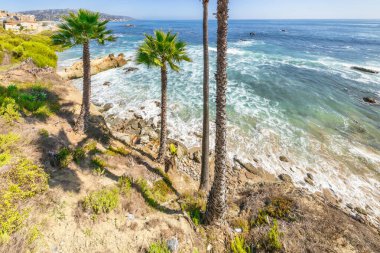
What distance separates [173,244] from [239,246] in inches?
88.1

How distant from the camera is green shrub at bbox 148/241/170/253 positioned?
6.86 metres

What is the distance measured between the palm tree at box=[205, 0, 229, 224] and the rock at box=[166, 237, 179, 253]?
6.05 ft

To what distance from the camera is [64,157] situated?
33.9 feet

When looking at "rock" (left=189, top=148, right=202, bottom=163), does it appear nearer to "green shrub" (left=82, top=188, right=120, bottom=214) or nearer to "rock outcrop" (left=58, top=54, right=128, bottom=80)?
"green shrub" (left=82, top=188, right=120, bottom=214)

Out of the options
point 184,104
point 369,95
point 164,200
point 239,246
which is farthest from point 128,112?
point 369,95

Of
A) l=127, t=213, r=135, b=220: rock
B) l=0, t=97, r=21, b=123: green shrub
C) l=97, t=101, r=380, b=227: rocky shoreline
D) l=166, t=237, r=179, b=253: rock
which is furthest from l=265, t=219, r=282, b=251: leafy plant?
l=0, t=97, r=21, b=123: green shrub

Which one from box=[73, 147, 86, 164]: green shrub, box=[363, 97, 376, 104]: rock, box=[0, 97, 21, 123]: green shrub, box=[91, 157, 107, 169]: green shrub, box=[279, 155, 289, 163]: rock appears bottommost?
box=[279, 155, 289, 163]: rock

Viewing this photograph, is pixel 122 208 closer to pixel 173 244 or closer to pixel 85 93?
pixel 173 244

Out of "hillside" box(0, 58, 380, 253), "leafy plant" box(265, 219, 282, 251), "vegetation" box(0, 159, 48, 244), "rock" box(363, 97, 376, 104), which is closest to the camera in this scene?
"vegetation" box(0, 159, 48, 244)

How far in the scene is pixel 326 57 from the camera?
1939 inches

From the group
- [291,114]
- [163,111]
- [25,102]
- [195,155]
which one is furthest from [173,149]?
[291,114]

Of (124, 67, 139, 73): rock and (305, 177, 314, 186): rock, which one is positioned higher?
(124, 67, 139, 73): rock

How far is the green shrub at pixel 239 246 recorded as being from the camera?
7.39 metres

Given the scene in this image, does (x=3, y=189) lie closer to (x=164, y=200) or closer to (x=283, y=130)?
(x=164, y=200)
